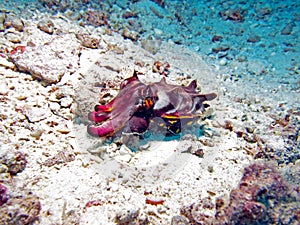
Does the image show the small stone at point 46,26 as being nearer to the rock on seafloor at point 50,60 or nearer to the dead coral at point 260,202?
the rock on seafloor at point 50,60

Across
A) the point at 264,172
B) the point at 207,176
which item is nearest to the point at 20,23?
the point at 207,176

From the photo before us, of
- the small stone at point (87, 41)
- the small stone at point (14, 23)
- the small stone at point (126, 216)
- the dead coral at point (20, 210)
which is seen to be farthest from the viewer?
the small stone at point (87, 41)

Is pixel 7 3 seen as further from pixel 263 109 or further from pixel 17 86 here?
pixel 263 109

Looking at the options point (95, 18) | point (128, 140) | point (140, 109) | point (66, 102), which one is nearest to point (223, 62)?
point (95, 18)

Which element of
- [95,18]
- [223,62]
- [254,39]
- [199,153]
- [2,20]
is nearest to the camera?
[199,153]

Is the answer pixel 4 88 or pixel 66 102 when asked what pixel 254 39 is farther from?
pixel 4 88

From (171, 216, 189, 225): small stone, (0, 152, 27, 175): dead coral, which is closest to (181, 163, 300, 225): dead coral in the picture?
(171, 216, 189, 225): small stone

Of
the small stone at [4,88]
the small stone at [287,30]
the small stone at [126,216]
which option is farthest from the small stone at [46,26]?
the small stone at [287,30]
